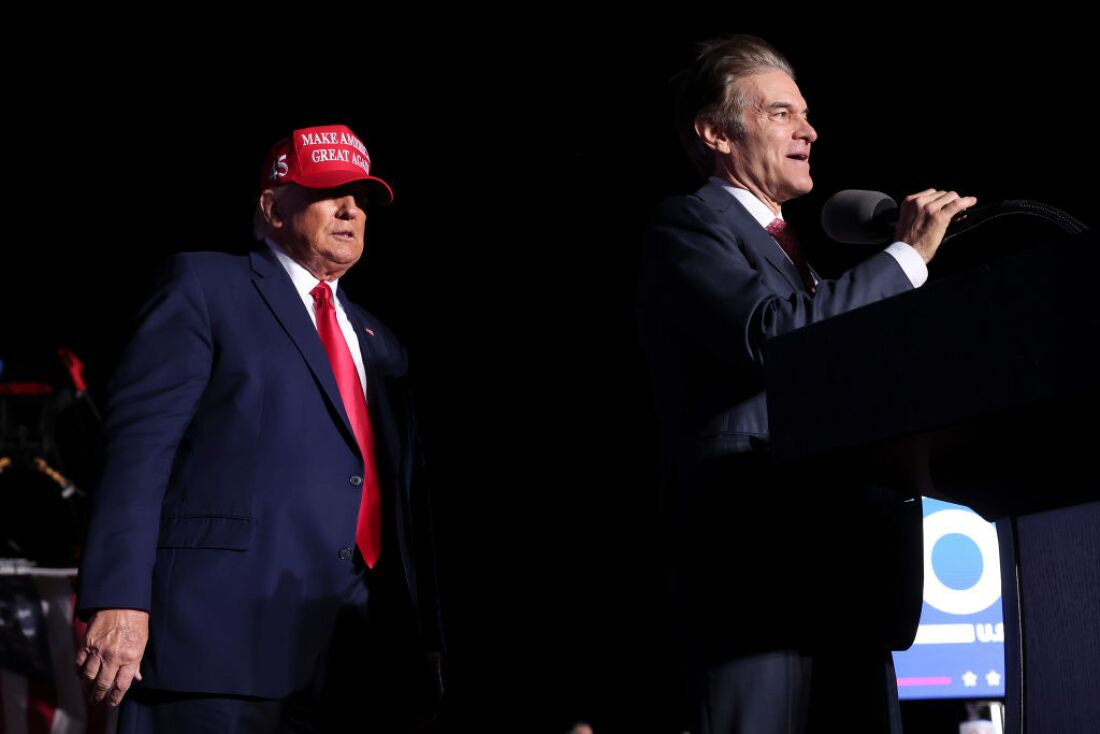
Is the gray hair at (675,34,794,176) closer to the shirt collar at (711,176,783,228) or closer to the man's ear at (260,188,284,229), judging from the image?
the shirt collar at (711,176,783,228)

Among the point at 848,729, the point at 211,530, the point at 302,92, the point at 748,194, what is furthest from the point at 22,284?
the point at 848,729

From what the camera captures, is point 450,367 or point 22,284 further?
point 22,284

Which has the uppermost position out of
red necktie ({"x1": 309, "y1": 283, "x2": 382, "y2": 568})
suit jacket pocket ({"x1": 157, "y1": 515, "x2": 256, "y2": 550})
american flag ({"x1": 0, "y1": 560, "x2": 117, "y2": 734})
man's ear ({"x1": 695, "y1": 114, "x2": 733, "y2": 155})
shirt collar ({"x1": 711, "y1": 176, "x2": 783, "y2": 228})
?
man's ear ({"x1": 695, "y1": 114, "x2": 733, "y2": 155})

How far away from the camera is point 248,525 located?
1693 mm

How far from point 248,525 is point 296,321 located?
34 centimetres

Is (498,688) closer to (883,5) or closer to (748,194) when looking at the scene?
(883,5)

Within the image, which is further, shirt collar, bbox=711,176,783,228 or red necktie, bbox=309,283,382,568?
red necktie, bbox=309,283,382,568

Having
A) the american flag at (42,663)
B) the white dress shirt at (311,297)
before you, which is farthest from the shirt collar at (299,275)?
the american flag at (42,663)

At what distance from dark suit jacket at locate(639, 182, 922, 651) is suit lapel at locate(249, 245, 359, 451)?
1.90 feet

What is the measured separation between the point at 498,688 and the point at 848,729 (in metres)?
2.86

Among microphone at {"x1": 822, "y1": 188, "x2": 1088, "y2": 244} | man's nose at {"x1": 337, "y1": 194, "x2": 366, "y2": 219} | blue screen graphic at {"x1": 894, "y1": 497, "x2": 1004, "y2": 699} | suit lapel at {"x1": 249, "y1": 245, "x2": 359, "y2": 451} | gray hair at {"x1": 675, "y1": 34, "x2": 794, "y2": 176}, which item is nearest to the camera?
microphone at {"x1": 822, "y1": 188, "x2": 1088, "y2": 244}

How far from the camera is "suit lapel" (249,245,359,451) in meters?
1.83

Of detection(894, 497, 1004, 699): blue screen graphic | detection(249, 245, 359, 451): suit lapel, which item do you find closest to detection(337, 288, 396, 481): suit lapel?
detection(249, 245, 359, 451): suit lapel

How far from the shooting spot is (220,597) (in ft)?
5.43
